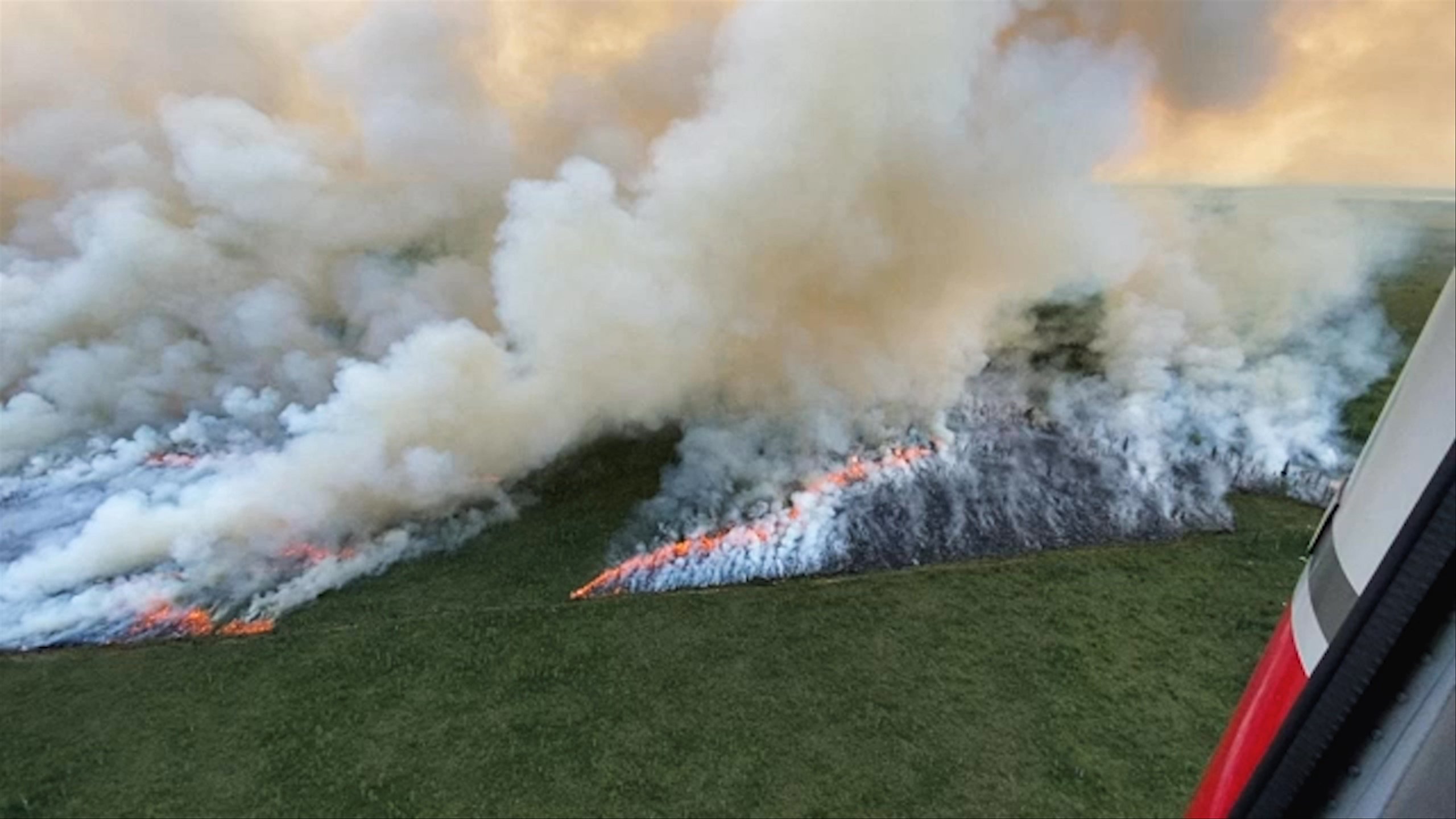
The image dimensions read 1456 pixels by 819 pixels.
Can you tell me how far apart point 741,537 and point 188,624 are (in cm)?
439

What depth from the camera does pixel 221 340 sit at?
37.7 feet

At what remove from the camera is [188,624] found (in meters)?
6.40

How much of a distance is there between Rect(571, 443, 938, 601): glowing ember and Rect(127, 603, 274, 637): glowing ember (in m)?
2.45

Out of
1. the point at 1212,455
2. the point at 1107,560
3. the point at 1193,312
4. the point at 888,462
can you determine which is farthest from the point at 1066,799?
the point at 1193,312

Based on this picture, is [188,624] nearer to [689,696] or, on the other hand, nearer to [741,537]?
[689,696]

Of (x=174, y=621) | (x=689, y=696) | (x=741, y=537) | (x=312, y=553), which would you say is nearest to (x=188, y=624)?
(x=174, y=621)

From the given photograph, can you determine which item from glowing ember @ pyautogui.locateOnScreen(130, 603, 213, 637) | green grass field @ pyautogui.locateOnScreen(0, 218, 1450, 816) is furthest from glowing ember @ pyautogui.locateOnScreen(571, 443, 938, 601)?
glowing ember @ pyautogui.locateOnScreen(130, 603, 213, 637)

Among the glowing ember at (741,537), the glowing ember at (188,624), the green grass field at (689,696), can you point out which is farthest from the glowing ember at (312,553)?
the glowing ember at (741,537)

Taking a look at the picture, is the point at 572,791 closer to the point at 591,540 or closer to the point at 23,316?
the point at 591,540

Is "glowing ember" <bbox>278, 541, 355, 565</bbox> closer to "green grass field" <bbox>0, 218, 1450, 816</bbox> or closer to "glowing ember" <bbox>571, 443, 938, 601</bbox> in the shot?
"green grass field" <bbox>0, 218, 1450, 816</bbox>

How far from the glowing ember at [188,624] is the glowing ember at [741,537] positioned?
245cm

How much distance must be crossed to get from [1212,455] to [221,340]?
40.4 ft

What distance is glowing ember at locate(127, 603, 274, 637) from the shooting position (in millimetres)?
6273

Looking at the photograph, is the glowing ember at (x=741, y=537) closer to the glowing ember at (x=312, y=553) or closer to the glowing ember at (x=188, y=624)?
the glowing ember at (x=312, y=553)
